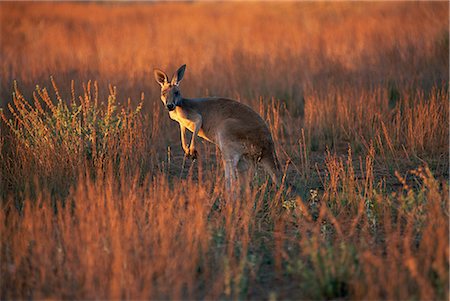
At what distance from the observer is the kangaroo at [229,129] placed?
6172mm

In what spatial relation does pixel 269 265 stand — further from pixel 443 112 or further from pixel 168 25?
pixel 168 25

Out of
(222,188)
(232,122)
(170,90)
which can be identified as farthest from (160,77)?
(222,188)

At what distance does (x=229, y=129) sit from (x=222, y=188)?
107cm

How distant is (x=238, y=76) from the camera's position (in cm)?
1094

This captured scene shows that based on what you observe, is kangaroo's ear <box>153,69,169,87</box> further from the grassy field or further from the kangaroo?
the grassy field

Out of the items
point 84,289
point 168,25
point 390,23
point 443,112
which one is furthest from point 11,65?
point 168,25

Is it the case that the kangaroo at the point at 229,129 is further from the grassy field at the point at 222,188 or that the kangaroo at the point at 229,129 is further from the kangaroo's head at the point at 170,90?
the grassy field at the point at 222,188

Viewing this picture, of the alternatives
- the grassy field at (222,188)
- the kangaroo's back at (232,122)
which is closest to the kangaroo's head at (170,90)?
the kangaroo's back at (232,122)

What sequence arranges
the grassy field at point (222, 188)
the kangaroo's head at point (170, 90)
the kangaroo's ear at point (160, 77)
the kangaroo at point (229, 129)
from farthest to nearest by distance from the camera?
the kangaroo's ear at point (160, 77) → the kangaroo's head at point (170, 90) → the kangaroo at point (229, 129) → the grassy field at point (222, 188)

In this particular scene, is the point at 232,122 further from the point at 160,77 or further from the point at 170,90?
the point at 160,77

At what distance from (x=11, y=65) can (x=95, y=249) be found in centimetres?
725

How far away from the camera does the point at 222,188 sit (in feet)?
17.7

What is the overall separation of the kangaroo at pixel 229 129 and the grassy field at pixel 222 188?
0.82 ft

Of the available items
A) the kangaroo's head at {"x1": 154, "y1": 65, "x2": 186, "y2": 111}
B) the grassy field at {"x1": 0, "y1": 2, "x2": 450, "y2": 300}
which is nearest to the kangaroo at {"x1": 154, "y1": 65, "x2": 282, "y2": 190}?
the kangaroo's head at {"x1": 154, "y1": 65, "x2": 186, "y2": 111}
